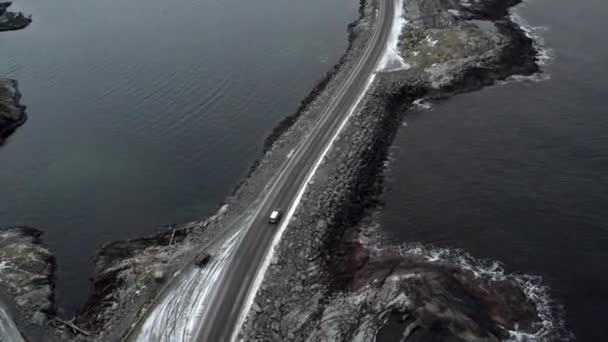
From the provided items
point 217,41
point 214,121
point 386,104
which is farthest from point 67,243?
point 217,41

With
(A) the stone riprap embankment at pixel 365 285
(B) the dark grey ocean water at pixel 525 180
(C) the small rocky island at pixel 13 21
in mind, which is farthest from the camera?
(C) the small rocky island at pixel 13 21

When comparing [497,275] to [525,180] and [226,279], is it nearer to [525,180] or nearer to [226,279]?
[525,180]

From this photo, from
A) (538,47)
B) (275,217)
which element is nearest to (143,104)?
(275,217)

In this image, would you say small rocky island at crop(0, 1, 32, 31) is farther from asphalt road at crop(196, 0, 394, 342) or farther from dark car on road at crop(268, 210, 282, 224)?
dark car on road at crop(268, 210, 282, 224)

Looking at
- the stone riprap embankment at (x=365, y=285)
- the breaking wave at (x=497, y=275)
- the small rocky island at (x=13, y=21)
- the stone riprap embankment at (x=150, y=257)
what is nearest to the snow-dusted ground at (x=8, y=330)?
the stone riprap embankment at (x=150, y=257)

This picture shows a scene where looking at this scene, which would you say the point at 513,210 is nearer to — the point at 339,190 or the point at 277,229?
the point at 339,190

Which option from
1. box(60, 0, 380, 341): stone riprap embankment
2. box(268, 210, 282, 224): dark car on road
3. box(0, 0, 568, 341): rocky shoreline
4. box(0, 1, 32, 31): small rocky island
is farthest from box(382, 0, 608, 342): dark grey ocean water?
box(0, 1, 32, 31): small rocky island

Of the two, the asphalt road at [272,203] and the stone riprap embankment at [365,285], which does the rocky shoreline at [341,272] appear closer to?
the stone riprap embankment at [365,285]
